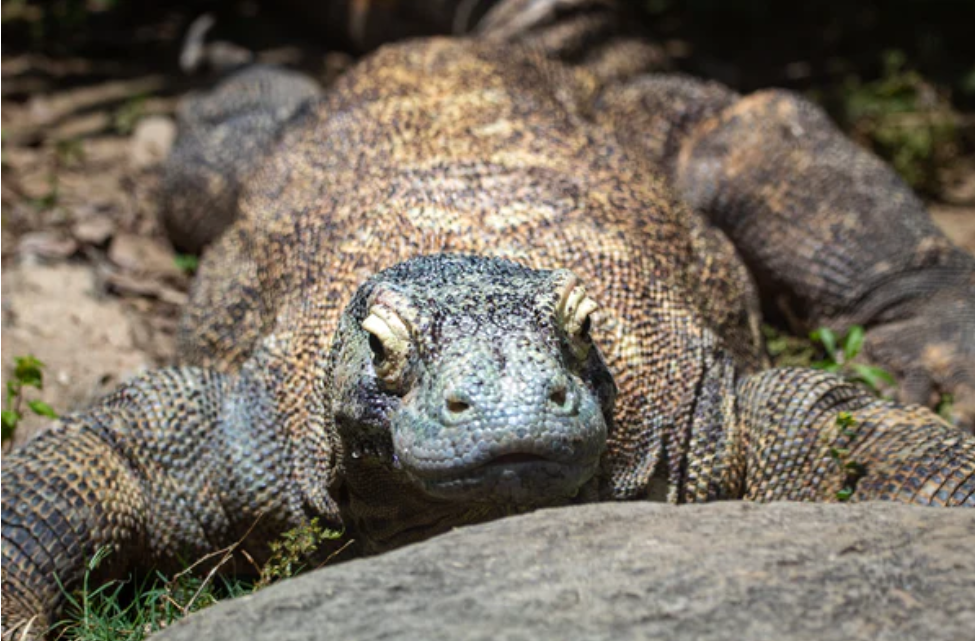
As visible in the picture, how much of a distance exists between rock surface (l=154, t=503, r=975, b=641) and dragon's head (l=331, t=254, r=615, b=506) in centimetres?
17

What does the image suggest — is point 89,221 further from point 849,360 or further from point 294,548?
point 849,360

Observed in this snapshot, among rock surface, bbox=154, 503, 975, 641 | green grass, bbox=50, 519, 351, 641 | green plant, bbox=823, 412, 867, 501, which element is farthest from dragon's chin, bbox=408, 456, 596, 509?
green plant, bbox=823, 412, 867, 501

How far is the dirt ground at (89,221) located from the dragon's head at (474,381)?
202 cm

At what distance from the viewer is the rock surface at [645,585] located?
257 cm

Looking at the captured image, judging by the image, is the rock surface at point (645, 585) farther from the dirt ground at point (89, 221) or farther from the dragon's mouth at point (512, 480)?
the dirt ground at point (89, 221)

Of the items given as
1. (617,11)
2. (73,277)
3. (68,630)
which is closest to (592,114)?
(617,11)

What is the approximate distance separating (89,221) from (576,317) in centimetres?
421

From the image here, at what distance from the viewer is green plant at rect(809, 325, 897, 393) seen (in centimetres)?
536

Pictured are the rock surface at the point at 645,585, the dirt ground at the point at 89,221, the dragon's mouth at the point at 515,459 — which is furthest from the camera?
the dirt ground at the point at 89,221

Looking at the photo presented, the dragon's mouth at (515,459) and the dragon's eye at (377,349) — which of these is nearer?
the dragon's mouth at (515,459)

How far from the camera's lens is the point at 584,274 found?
14.4ft

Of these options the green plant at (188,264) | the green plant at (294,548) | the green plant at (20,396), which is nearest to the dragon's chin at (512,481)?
the green plant at (294,548)

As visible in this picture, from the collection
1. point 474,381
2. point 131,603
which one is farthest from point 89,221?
point 474,381

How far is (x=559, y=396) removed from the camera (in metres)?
3.17
